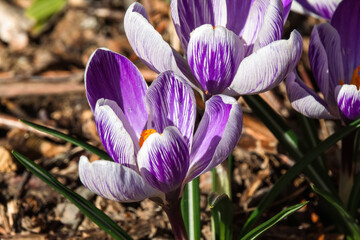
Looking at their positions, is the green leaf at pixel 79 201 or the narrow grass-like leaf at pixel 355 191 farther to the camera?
the narrow grass-like leaf at pixel 355 191

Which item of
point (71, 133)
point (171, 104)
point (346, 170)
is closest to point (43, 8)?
point (71, 133)

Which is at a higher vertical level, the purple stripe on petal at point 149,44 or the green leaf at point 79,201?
the purple stripe on petal at point 149,44

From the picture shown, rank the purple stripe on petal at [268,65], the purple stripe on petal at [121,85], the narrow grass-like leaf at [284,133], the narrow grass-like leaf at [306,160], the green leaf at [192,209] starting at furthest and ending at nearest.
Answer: the narrow grass-like leaf at [284,133] → the green leaf at [192,209] → the narrow grass-like leaf at [306,160] → the purple stripe on petal at [121,85] → the purple stripe on petal at [268,65]

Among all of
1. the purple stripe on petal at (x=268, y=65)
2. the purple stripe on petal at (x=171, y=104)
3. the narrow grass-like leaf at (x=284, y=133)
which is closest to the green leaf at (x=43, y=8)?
the narrow grass-like leaf at (x=284, y=133)

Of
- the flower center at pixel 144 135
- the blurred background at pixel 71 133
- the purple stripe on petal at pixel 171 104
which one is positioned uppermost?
the purple stripe on petal at pixel 171 104

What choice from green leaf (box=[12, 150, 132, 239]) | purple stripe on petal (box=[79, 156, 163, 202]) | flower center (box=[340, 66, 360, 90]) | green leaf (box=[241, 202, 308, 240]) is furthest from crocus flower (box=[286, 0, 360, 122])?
green leaf (box=[12, 150, 132, 239])

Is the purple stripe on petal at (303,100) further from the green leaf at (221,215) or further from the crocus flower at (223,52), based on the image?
the green leaf at (221,215)

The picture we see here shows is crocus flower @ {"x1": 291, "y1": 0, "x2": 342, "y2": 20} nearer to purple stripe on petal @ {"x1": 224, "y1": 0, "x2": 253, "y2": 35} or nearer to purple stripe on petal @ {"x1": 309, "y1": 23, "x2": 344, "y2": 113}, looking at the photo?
purple stripe on petal @ {"x1": 309, "y1": 23, "x2": 344, "y2": 113}
